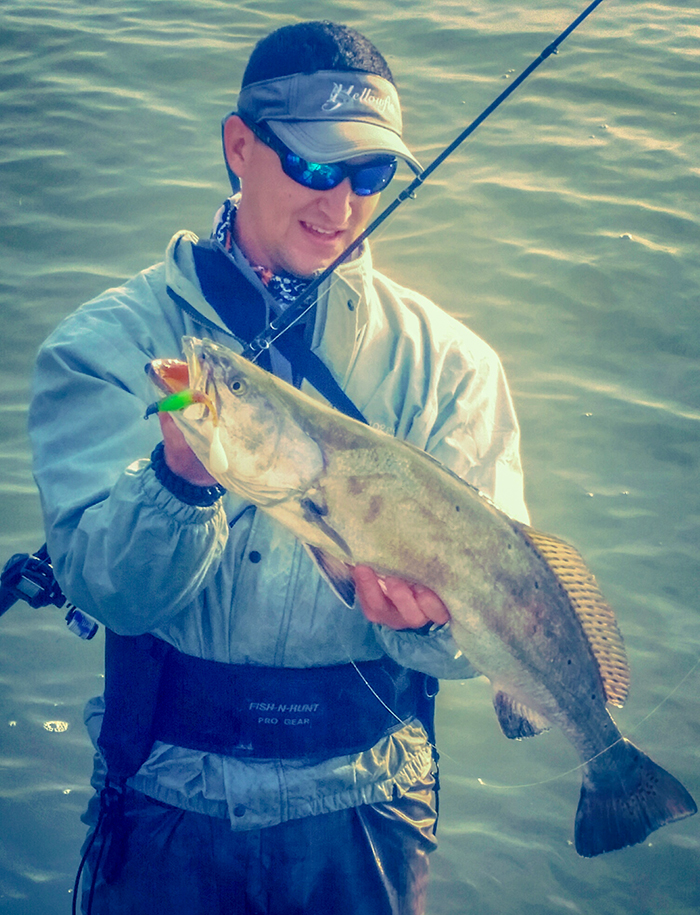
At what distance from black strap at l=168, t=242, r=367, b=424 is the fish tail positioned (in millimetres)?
1122

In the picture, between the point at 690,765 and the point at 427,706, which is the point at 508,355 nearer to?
the point at 690,765

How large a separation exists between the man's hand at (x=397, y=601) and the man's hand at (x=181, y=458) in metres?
0.42

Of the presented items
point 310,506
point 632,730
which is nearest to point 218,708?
point 310,506

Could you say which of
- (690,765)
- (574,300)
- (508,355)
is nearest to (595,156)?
(574,300)

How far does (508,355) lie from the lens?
19.0ft

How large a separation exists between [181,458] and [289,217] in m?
0.98

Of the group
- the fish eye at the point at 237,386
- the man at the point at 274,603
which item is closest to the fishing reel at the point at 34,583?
the man at the point at 274,603

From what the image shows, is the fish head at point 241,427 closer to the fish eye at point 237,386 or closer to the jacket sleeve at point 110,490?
the fish eye at point 237,386

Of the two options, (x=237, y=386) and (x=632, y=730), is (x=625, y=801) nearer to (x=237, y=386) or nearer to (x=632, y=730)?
(x=237, y=386)

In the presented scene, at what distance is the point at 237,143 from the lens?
2941 millimetres

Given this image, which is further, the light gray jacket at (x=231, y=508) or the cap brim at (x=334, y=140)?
the cap brim at (x=334, y=140)

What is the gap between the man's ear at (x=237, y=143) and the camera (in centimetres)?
289

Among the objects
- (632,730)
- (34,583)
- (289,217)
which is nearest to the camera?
(289,217)

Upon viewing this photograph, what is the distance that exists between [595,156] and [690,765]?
5.11 m
